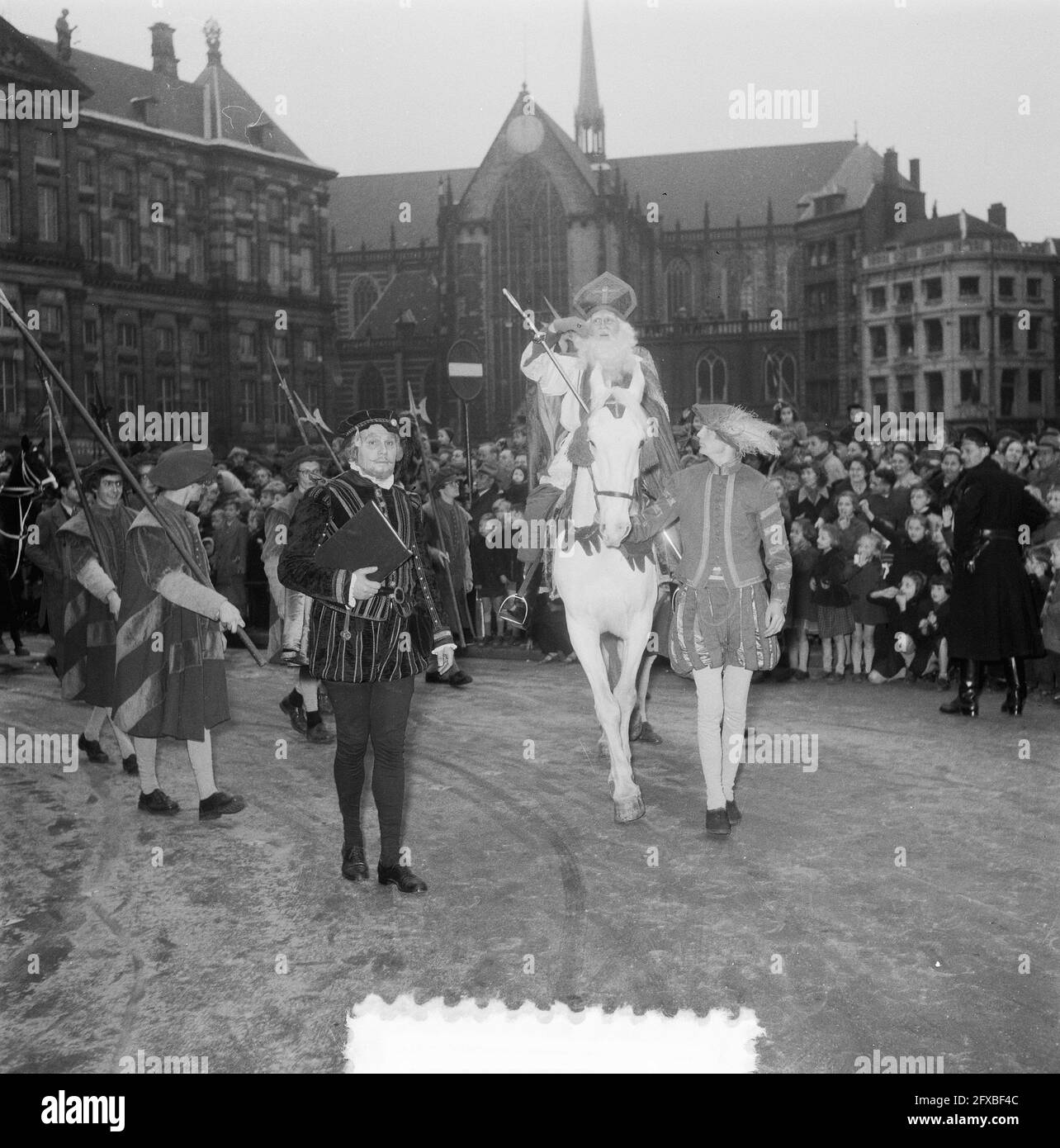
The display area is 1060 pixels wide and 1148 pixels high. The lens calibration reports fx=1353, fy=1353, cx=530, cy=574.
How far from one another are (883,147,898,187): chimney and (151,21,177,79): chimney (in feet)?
126

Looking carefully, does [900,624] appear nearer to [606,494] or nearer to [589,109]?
[606,494]

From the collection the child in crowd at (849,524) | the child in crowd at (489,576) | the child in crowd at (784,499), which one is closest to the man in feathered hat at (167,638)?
the child in crowd at (784,499)

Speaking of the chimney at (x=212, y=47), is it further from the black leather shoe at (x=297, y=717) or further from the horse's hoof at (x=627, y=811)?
the horse's hoof at (x=627, y=811)

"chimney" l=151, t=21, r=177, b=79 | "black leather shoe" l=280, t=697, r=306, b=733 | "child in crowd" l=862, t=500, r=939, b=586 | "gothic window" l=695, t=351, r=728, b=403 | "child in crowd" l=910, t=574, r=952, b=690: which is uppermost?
"chimney" l=151, t=21, r=177, b=79

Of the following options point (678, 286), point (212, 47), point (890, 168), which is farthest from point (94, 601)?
point (678, 286)

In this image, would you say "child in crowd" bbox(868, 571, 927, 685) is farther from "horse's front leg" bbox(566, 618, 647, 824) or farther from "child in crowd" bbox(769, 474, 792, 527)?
"horse's front leg" bbox(566, 618, 647, 824)

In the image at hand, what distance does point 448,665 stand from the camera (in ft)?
19.7

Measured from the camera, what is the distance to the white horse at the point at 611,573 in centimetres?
694

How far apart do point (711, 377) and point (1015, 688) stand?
212 ft

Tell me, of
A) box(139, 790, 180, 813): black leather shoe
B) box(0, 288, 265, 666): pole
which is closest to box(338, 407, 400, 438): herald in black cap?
box(0, 288, 265, 666): pole

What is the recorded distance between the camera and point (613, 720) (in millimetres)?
7406

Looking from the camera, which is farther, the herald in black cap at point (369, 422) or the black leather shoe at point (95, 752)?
the black leather shoe at point (95, 752)

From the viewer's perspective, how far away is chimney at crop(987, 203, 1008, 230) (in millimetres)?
72000
